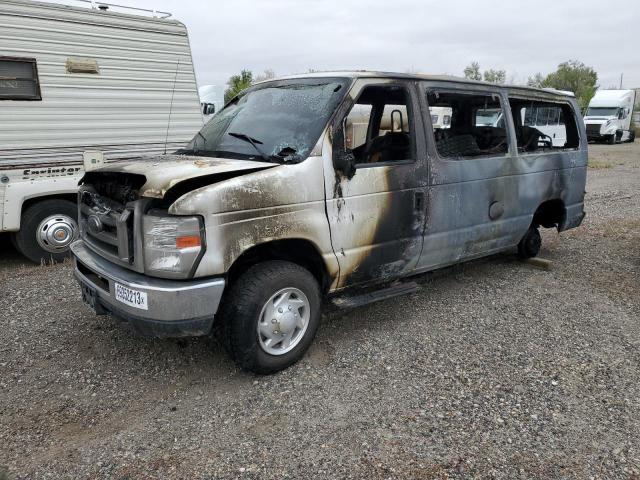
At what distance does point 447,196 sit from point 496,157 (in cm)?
88

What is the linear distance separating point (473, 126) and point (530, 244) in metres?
1.82

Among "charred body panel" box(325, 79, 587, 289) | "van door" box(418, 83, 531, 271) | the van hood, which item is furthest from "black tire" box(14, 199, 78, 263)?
"van door" box(418, 83, 531, 271)

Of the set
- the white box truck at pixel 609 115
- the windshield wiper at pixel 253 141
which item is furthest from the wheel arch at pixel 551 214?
the white box truck at pixel 609 115

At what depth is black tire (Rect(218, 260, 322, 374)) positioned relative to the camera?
326cm

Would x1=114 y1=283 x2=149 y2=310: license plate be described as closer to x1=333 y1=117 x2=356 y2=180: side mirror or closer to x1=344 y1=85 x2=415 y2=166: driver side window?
x1=333 y1=117 x2=356 y2=180: side mirror

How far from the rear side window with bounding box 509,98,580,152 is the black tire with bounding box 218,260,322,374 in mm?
3015

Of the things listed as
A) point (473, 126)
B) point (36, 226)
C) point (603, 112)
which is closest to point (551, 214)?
point (473, 126)

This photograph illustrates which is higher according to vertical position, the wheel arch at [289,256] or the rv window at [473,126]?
the rv window at [473,126]

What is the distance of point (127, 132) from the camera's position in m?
6.64

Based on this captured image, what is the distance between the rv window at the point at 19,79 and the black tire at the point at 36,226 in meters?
1.22

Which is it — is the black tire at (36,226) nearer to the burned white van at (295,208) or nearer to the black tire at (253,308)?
the burned white van at (295,208)

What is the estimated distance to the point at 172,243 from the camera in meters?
2.97

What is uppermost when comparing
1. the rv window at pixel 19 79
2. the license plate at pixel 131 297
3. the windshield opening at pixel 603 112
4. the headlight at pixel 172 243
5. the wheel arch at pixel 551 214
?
the rv window at pixel 19 79

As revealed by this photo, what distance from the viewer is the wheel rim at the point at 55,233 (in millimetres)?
5984
